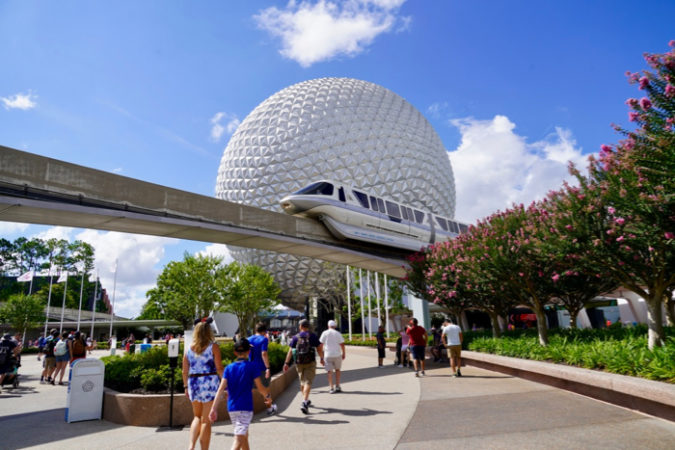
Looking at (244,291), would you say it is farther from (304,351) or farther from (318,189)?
(304,351)

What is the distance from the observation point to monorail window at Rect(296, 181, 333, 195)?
19656 millimetres

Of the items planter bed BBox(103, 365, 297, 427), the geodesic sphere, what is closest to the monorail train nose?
planter bed BBox(103, 365, 297, 427)

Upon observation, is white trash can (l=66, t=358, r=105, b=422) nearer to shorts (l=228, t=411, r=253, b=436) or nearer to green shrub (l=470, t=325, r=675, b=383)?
shorts (l=228, t=411, r=253, b=436)

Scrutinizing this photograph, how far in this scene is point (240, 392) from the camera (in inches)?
191

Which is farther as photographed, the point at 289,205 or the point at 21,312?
the point at 21,312

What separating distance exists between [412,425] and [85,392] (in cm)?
608

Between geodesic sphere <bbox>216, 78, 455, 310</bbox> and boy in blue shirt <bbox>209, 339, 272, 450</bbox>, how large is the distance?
31487 mm

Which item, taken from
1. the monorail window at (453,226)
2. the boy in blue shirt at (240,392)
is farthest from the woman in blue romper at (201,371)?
the monorail window at (453,226)

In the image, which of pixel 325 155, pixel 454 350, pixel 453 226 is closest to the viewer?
pixel 454 350

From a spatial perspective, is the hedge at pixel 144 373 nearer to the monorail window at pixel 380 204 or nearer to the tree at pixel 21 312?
the monorail window at pixel 380 204

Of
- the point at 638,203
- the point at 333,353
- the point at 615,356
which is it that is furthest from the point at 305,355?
the point at 638,203

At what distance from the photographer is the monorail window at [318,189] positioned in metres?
19.7

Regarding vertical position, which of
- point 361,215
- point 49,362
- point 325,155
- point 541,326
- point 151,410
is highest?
point 325,155

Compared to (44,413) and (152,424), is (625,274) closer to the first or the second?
(152,424)
